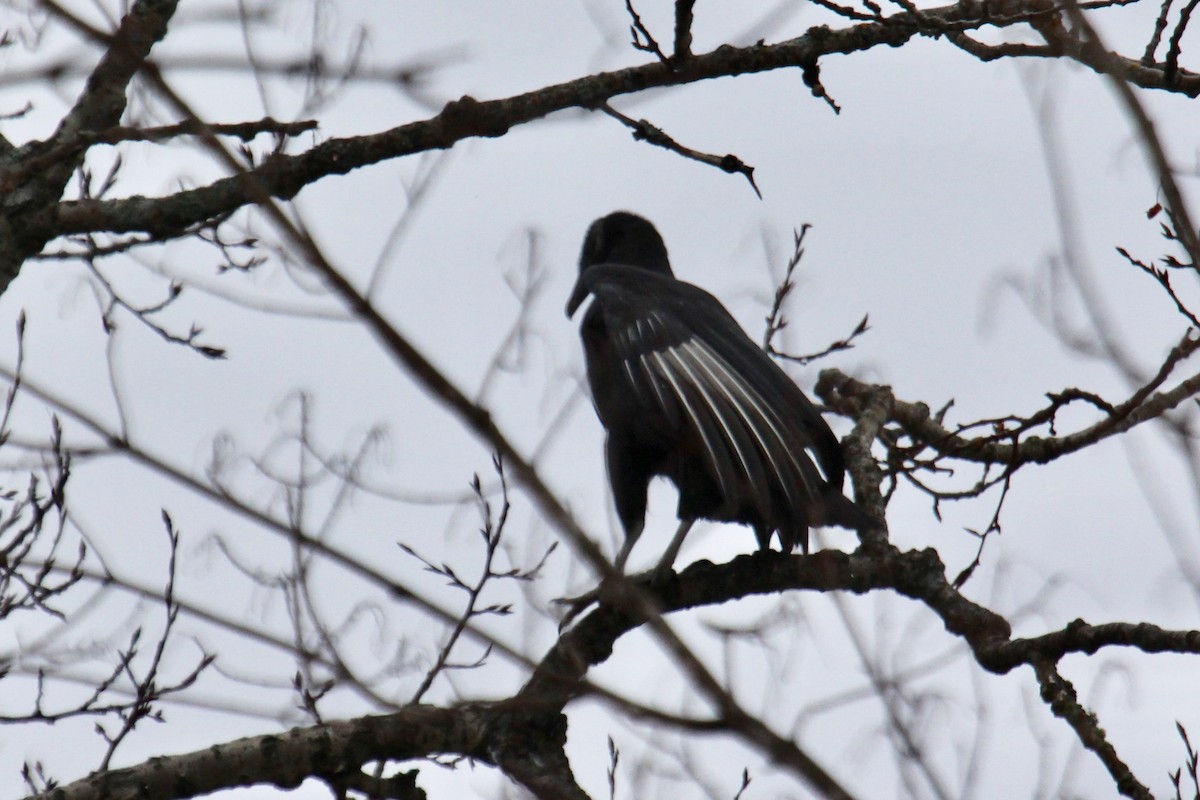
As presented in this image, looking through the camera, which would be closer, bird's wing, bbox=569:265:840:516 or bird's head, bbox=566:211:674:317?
bird's wing, bbox=569:265:840:516

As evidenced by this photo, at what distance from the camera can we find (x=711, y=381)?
4.10 metres

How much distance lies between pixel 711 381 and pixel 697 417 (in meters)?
0.22

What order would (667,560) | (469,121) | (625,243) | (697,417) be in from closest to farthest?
(469,121) < (697,417) < (667,560) < (625,243)

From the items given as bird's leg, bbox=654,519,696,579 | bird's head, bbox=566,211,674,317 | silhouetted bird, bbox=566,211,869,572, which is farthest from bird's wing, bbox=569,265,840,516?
bird's head, bbox=566,211,674,317

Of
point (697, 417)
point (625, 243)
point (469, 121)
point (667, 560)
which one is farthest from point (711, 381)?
point (625, 243)

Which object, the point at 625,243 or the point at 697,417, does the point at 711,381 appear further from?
the point at 625,243

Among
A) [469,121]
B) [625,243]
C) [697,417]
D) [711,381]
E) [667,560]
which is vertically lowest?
[667,560]

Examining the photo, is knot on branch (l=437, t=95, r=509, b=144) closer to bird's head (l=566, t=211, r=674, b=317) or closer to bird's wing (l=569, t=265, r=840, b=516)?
bird's wing (l=569, t=265, r=840, b=516)

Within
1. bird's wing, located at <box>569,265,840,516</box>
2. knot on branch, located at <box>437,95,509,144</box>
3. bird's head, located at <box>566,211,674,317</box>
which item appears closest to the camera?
knot on branch, located at <box>437,95,509,144</box>

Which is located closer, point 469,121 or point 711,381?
point 469,121

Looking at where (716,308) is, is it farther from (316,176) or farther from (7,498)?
(7,498)

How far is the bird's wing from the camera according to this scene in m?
3.73

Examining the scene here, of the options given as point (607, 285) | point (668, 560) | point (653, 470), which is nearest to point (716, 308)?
point (607, 285)

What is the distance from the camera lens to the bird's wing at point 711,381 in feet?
12.2
